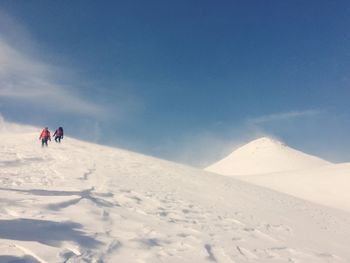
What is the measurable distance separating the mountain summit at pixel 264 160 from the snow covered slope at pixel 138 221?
47.8 metres

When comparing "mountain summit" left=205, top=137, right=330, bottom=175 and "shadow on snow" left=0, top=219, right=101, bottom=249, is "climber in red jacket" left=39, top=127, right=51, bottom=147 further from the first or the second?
"mountain summit" left=205, top=137, right=330, bottom=175

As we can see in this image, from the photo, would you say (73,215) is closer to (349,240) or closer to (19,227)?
(19,227)

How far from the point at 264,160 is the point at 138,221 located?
6203 centimetres

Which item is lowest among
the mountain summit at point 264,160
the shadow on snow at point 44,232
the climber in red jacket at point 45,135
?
the shadow on snow at point 44,232

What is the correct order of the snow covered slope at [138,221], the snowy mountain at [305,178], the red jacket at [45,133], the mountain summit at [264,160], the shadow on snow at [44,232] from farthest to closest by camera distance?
1. the mountain summit at [264,160]
2. the snowy mountain at [305,178]
3. the red jacket at [45,133]
4. the snow covered slope at [138,221]
5. the shadow on snow at [44,232]

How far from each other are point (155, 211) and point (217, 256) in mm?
3065

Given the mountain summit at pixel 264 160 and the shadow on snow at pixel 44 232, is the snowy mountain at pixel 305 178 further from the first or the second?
the shadow on snow at pixel 44 232

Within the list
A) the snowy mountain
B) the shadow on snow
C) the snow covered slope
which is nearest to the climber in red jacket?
the snow covered slope

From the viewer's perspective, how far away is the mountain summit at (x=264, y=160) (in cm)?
6475

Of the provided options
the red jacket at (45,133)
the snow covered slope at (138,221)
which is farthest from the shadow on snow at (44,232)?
the red jacket at (45,133)

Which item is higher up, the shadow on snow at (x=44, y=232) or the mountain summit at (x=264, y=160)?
the mountain summit at (x=264, y=160)

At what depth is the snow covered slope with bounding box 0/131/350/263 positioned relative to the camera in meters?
6.55

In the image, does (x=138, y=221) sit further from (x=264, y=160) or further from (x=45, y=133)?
(x=264, y=160)

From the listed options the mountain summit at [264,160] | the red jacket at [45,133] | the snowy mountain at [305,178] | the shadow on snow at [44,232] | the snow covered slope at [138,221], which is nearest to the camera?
the shadow on snow at [44,232]
